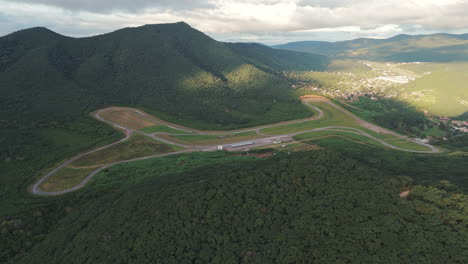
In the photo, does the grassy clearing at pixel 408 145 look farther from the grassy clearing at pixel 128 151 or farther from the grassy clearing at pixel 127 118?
the grassy clearing at pixel 127 118

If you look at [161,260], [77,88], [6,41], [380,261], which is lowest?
[161,260]

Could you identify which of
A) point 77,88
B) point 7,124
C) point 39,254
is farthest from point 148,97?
point 39,254

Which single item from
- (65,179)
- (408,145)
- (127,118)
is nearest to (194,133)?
(127,118)

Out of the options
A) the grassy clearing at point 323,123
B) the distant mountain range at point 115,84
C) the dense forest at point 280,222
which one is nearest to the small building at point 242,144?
the grassy clearing at point 323,123

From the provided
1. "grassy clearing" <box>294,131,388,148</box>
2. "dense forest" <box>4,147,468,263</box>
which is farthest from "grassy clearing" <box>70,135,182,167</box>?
"grassy clearing" <box>294,131,388,148</box>

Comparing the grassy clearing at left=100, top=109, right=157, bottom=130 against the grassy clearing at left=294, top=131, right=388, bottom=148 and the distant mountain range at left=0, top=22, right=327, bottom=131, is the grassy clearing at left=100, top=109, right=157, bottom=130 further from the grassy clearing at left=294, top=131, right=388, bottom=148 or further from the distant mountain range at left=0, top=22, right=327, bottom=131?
the grassy clearing at left=294, top=131, right=388, bottom=148

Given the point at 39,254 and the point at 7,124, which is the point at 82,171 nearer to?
the point at 39,254

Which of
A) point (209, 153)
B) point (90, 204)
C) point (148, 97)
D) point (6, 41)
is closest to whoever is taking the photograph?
point (90, 204)
